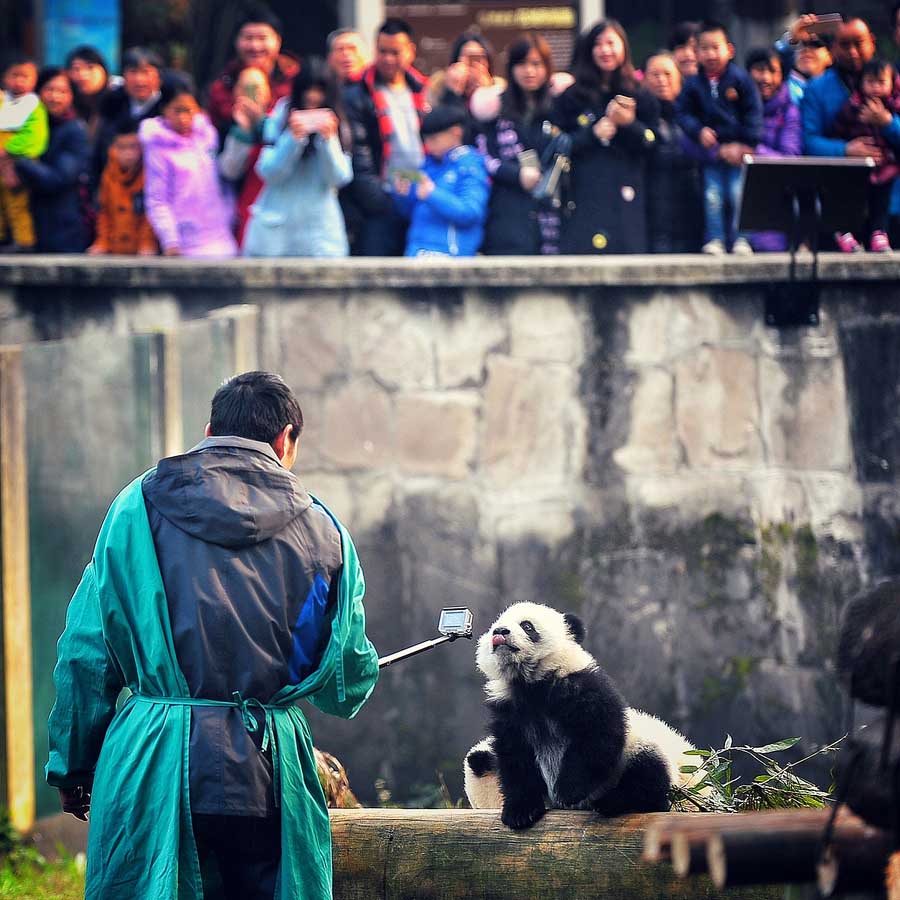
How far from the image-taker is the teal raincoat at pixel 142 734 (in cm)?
378

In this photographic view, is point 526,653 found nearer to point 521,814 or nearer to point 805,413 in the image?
point 521,814

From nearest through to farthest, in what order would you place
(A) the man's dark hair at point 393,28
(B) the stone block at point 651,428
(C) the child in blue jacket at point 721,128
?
(B) the stone block at point 651,428 → (C) the child in blue jacket at point 721,128 → (A) the man's dark hair at point 393,28

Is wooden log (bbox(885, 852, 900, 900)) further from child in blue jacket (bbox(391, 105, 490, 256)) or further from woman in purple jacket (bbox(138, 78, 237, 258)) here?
woman in purple jacket (bbox(138, 78, 237, 258))

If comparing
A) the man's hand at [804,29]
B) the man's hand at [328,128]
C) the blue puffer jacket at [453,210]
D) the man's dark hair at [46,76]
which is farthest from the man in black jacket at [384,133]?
the man's hand at [804,29]

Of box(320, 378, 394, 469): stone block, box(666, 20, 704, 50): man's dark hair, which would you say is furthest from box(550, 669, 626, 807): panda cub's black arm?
Result: box(666, 20, 704, 50): man's dark hair

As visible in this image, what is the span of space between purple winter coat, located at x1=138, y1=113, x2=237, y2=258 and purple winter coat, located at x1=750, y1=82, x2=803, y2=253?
2969 mm

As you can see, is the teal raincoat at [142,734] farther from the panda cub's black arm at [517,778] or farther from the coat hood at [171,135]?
the coat hood at [171,135]

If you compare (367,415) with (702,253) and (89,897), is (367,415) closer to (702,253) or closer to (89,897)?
(702,253)

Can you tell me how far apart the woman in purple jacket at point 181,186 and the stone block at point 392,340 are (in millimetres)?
1114

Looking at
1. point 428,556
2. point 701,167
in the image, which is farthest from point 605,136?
point 428,556

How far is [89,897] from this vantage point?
152 inches

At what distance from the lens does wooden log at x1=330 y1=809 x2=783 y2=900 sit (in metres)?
4.32

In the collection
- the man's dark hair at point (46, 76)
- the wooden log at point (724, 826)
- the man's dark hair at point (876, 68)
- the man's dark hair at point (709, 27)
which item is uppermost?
the man's dark hair at point (709, 27)

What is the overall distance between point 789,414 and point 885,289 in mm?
772
